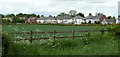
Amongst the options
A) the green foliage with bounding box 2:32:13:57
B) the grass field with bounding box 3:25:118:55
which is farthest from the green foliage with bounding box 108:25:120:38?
the green foliage with bounding box 2:32:13:57

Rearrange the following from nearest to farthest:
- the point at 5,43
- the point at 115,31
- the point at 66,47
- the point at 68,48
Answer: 1. the point at 5,43
2. the point at 68,48
3. the point at 66,47
4. the point at 115,31

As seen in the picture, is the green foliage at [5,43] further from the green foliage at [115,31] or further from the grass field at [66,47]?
the green foliage at [115,31]

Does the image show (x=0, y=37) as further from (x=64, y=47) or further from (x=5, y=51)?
(x=64, y=47)

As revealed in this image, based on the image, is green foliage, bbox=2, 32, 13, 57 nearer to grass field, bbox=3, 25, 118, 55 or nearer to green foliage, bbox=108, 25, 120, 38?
grass field, bbox=3, 25, 118, 55

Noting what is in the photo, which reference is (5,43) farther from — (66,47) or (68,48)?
(66,47)

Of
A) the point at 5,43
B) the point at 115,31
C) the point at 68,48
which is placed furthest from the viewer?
the point at 115,31

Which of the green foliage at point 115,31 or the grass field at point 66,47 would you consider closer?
the grass field at point 66,47

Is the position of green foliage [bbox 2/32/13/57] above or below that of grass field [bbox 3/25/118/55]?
above

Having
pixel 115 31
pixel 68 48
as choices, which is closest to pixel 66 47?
pixel 68 48

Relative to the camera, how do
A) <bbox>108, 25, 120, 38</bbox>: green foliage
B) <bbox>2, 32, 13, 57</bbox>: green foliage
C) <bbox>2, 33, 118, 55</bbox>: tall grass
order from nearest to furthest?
<bbox>2, 32, 13, 57</bbox>: green foliage → <bbox>2, 33, 118, 55</bbox>: tall grass → <bbox>108, 25, 120, 38</bbox>: green foliage

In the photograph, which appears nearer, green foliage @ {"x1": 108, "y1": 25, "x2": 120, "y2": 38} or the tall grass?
the tall grass

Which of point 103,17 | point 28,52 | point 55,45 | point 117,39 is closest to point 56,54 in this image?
point 28,52

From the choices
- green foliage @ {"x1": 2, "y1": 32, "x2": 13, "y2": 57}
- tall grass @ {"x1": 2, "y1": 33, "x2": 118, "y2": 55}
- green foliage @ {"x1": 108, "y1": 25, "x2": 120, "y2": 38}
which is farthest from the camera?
green foliage @ {"x1": 108, "y1": 25, "x2": 120, "y2": 38}

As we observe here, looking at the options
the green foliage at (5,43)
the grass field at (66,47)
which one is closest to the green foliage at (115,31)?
the grass field at (66,47)
